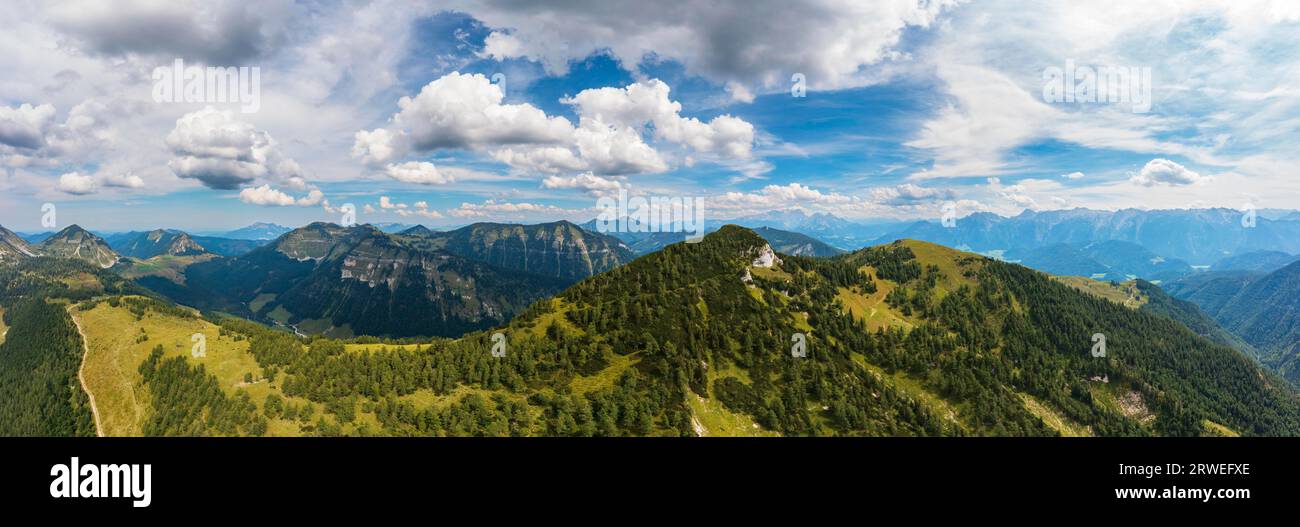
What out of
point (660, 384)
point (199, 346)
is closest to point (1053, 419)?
point (660, 384)

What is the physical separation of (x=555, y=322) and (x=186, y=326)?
477 feet

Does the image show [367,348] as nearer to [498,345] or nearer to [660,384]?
[498,345]

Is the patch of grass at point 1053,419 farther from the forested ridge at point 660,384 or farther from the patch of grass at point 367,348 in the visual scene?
the patch of grass at point 367,348

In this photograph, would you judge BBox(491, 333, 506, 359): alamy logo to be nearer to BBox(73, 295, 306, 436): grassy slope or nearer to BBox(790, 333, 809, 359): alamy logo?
BBox(73, 295, 306, 436): grassy slope
